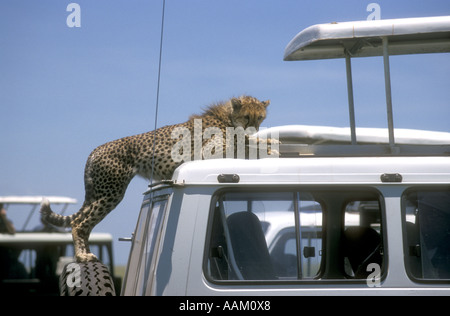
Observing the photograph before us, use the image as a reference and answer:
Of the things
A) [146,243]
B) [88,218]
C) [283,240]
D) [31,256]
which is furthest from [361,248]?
[31,256]

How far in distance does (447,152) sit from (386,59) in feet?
2.22

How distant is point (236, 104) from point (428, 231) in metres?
3.20

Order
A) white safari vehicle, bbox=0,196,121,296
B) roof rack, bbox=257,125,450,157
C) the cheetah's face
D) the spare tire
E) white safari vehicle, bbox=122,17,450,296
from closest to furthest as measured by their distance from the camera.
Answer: white safari vehicle, bbox=122,17,450,296 < the spare tire < roof rack, bbox=257,125,450,157 < the cheetah's face < white safari vehicle, bbox=0,196,121,296

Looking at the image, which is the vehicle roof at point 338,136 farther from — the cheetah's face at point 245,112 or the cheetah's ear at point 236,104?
the cheetah's ear at point 236,104

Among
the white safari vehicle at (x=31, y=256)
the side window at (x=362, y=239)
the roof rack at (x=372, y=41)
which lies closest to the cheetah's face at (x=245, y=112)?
Result: the roof rack at (x=372, y=41)

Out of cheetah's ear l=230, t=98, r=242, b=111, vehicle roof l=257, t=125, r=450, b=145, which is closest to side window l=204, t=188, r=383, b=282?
vehicle roof l=257, t=125, r=450, b=145

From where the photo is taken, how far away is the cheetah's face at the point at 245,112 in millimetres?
6418

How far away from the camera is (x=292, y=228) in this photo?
142 inches

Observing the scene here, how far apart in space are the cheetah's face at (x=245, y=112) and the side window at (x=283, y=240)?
8.53ft

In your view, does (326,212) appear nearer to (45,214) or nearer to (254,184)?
(254,184)

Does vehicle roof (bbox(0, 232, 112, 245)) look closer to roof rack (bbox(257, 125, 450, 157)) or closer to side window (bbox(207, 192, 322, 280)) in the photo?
roof rack (bbox(257, 125, 450, 157))

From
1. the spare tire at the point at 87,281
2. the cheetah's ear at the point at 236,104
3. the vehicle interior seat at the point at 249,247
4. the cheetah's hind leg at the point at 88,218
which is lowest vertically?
the spare tire at the point at 87,281

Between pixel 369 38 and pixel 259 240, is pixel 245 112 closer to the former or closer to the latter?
pixel 369 38

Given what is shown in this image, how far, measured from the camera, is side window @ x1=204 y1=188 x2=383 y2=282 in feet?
Answer: 11.3
